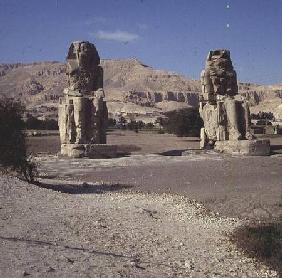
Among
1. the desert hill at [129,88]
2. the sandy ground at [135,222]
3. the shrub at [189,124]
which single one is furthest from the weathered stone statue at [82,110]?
the desert hill at [129,88]

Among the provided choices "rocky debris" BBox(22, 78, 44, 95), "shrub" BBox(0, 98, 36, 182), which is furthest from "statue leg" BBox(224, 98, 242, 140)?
"rocky debris" BBox(22, 78, 44, 95)

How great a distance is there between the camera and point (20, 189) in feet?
34.3

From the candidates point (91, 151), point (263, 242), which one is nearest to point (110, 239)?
point (263, 242)

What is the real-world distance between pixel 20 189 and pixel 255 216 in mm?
4509

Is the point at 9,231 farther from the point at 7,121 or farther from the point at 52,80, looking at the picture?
the point at 52,80

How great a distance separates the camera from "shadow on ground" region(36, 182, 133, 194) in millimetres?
12719

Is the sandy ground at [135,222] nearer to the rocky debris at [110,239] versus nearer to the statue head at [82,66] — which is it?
the rocky debris at [110,239]

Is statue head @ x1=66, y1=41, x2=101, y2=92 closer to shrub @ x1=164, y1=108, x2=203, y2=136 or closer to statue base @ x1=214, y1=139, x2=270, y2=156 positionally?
statue base @ x1=214, y1=139, x2=270, y2=156

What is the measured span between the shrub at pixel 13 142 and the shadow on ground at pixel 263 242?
6.38 meters

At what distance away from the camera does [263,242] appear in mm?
7703

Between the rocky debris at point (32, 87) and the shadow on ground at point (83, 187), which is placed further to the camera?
the rocky debris at point (32, 87)

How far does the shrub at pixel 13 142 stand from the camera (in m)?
13.2

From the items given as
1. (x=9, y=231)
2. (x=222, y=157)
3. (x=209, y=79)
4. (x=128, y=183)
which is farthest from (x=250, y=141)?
(x=9, y=231)

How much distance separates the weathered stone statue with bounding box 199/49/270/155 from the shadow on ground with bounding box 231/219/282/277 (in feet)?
43.6
